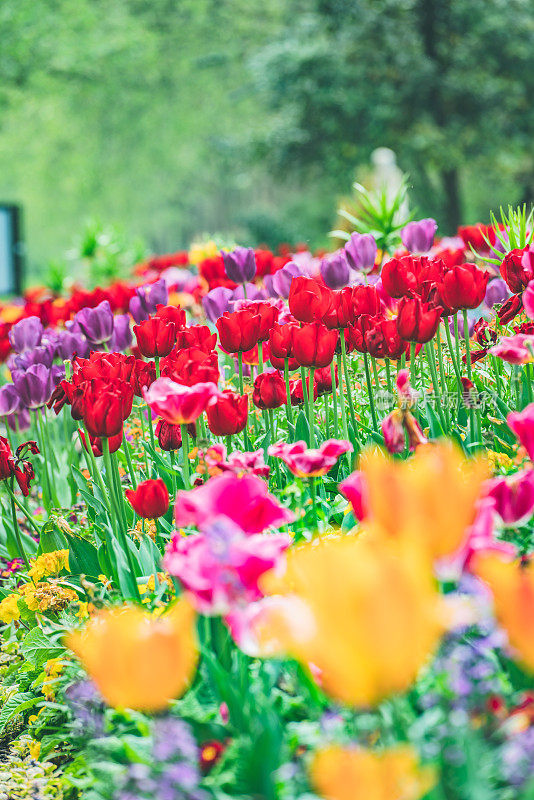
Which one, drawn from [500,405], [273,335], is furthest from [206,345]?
[500,405]

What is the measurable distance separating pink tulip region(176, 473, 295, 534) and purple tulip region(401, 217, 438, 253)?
105 inches

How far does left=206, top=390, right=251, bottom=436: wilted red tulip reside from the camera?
244 cm

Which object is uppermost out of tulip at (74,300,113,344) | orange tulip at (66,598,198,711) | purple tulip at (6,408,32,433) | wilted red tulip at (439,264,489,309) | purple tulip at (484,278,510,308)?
wilted red tulip at (439,264,489,309)

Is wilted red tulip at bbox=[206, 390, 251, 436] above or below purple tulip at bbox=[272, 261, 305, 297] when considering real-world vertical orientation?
below

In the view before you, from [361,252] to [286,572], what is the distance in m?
2.25

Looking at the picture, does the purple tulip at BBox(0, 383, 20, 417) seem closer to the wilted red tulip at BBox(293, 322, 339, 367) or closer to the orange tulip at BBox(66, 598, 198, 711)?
the wilted red tulip at BBox(293, 322, 339, 367)

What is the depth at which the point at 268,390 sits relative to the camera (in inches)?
120

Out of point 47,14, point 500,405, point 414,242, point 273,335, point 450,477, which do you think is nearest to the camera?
point 450,477

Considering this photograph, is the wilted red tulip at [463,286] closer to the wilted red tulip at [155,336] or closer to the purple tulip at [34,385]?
the wilted red tulip at [155,336]

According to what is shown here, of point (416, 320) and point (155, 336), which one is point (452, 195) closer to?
point (155, 336)

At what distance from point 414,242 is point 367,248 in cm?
44

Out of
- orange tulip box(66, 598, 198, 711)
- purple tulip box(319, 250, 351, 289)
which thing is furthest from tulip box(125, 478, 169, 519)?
purple tulip box(319, 250, 351, 289)

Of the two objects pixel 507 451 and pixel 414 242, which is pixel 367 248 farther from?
pixel 507 451

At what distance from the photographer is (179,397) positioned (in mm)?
2189
